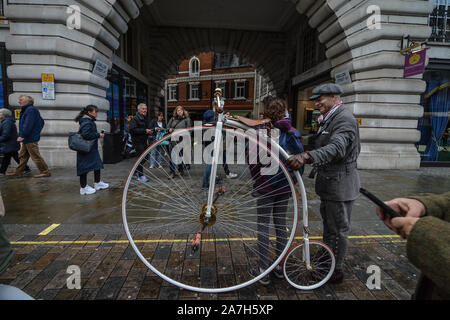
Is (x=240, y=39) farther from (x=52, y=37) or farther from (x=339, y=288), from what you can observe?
(x=339, y=288)

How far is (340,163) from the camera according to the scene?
8.43 feet

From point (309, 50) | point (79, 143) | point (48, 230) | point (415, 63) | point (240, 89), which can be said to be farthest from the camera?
point (240, 89)

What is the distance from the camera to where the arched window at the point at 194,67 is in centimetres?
3856

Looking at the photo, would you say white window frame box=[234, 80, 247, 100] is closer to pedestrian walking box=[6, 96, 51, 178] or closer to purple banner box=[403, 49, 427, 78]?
purple banner box=[403, 49, 427, 78]

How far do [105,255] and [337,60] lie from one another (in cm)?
1032

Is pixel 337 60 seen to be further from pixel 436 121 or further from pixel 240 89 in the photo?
pixel 240 89

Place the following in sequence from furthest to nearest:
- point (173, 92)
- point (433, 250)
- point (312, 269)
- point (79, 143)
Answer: point (173, 92) → point (79, 143) → point (312, 269) → point (433, 250)

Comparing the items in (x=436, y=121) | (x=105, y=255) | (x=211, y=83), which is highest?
(x=211, y=83)

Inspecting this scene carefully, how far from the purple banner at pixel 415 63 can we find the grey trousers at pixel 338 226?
7894 millimetres

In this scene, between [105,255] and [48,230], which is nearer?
[105,255]

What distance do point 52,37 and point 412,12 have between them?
11915mm

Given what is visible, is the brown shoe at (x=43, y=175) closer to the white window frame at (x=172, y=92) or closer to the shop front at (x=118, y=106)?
the shop front at (x=118, y=106)

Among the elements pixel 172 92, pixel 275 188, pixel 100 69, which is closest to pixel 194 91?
pixel 172 92
